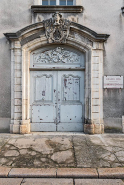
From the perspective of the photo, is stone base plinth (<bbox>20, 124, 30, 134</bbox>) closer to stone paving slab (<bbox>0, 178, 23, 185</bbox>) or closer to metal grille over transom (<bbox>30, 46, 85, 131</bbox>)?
metal grille over transom (<bbox>30, 46, 85, 131</bbox>)

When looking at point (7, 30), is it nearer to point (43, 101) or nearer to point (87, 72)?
point (43, 101)

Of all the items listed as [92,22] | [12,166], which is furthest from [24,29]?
[12,166]

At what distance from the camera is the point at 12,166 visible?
257 centimetres

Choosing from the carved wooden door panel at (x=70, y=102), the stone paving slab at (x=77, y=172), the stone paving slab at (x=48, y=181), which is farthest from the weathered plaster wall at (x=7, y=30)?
the stone paving slab at (x=77, y=172)

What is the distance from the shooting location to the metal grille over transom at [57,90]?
4.58 m

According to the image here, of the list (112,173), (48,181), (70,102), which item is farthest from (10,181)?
(70,102)

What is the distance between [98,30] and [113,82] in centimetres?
177

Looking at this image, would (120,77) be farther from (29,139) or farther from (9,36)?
(9,36)

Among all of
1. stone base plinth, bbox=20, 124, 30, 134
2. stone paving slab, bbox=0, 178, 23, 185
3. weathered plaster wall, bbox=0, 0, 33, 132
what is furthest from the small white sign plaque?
stone paving slab, bbox=0, 178, 23, 185

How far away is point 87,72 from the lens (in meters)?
4.43

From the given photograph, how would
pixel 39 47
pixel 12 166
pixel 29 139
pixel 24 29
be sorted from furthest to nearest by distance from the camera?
1. pixel 39 47
2. pixel 24 29
3. pixel 29 139
4. pixel 12 166

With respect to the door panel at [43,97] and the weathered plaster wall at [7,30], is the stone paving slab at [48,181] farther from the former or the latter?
the weathered plaster wall at [7,30]

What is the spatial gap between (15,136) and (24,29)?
10.8 ft

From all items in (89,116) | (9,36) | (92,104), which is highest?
(9,36)
